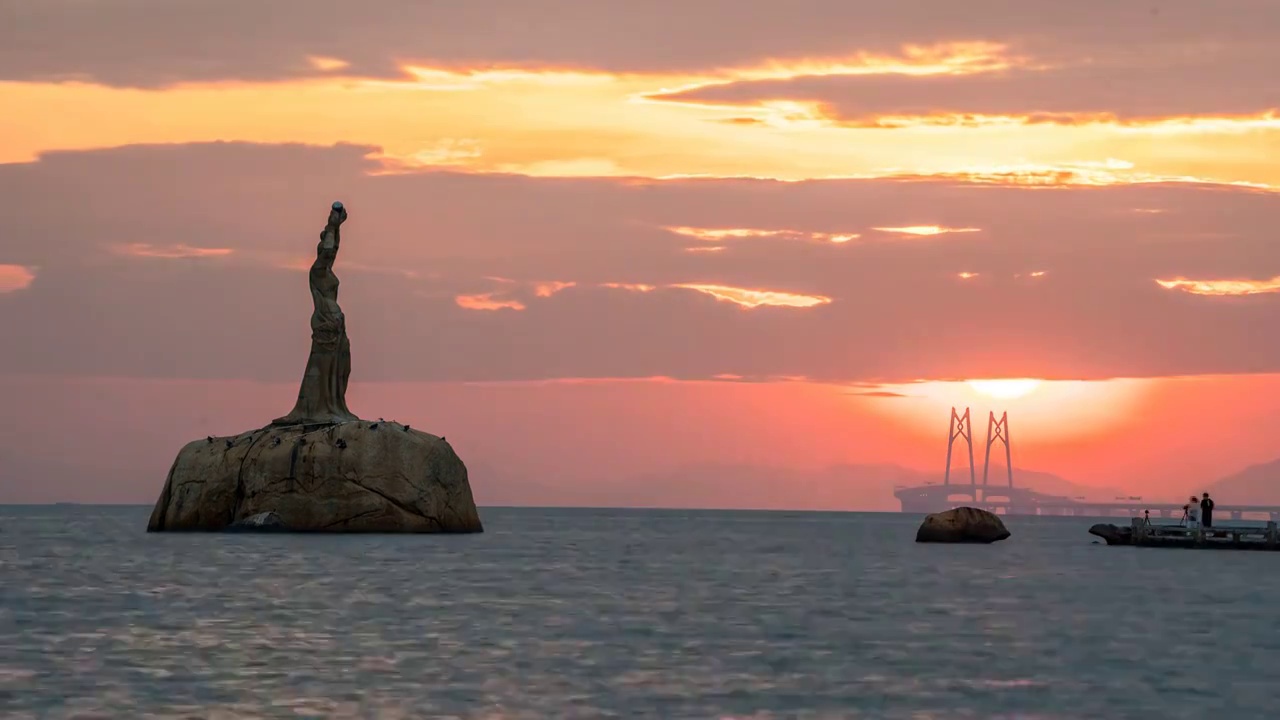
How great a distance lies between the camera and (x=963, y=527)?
461 feet

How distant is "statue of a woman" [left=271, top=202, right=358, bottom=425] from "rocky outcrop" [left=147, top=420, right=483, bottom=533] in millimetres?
1656

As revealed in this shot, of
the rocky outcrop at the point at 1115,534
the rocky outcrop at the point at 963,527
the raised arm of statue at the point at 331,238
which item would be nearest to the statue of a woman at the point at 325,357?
the raised arm of statue at the point at 331,238

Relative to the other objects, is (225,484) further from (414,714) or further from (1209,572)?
(414,714)

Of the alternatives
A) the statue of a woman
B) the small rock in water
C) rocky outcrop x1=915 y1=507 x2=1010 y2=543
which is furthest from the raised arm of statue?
rocky outcrop x1=915 y1=507 x2=1010 y2=543

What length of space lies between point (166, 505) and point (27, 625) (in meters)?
64.9

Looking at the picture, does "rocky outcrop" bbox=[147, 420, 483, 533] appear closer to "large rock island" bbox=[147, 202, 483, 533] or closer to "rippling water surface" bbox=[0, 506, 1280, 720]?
"large rock island" bbox=[147, 202, 483, 533]

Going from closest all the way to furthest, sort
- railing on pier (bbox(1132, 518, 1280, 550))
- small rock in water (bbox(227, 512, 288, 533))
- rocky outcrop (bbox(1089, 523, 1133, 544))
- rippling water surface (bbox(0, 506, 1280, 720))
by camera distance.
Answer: rippling water surface (bbox(0, 506, 1280, 720)), small rock in water (bbox(227, 512, 288, 533)), railing on pier (bbox(1132, 518, 1280, 550)), rocky outcrop (bbox(1089, 523, 1133, 544))

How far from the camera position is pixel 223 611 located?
198ft

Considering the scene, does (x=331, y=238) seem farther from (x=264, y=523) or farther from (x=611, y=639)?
(x=611, y=639)

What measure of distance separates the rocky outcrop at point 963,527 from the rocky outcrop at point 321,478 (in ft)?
138

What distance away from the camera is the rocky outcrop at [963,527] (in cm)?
13738

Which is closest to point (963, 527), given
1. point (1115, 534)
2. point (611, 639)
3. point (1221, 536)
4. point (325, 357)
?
point (1115, 534)

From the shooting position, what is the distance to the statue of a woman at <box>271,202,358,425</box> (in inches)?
4390

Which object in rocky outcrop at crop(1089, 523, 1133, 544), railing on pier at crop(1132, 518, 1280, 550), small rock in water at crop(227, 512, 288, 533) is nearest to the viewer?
small rock in water at crop(227, 512, 288, 533)
